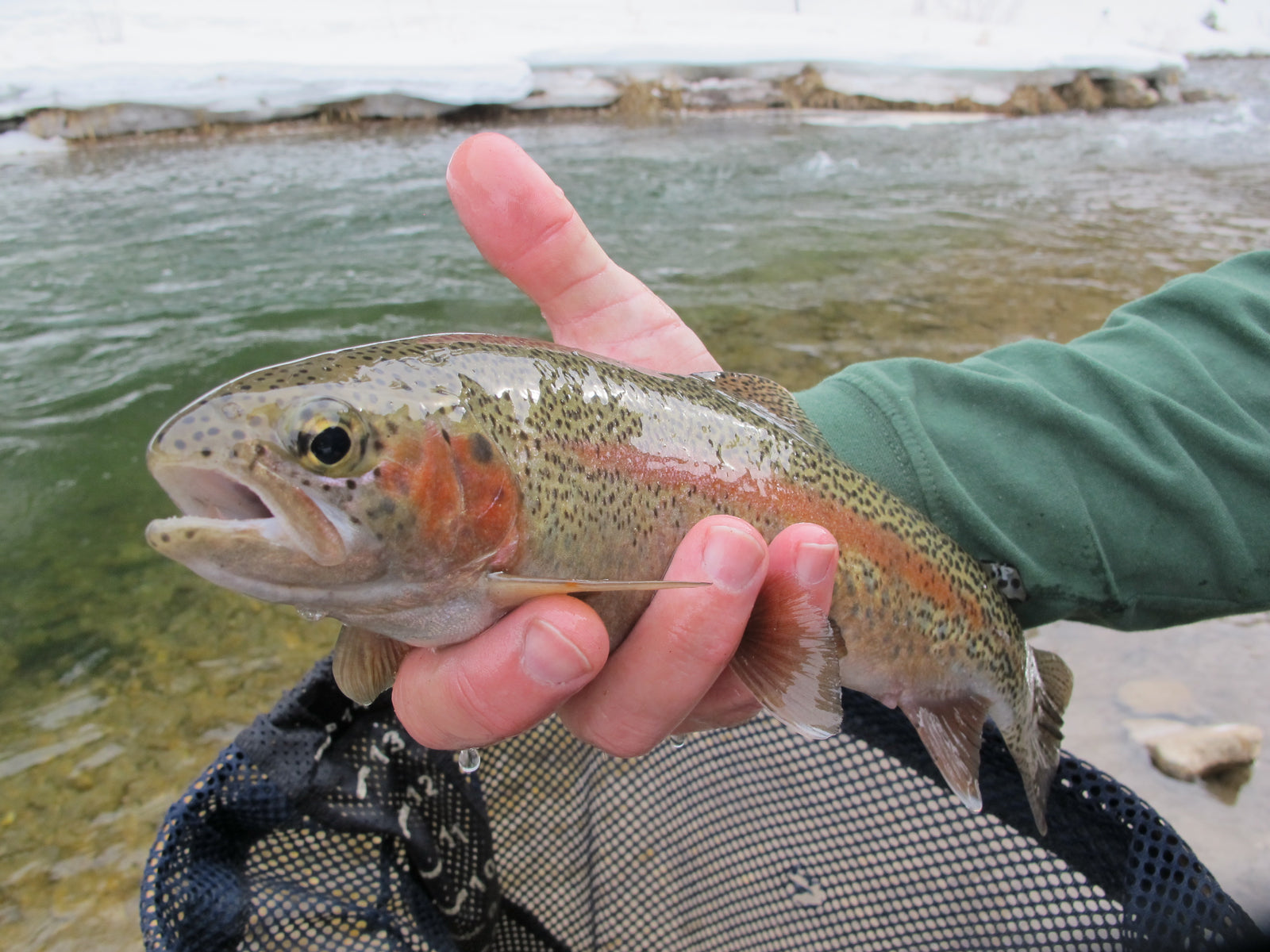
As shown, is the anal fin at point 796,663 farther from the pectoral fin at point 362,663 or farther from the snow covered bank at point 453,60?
the snow covered bank at point 453,60

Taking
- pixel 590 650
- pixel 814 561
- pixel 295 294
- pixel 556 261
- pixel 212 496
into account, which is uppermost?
pixel 556 261

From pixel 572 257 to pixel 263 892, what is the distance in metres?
1.76

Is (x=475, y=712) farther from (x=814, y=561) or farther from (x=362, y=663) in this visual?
(x=814, y=561)

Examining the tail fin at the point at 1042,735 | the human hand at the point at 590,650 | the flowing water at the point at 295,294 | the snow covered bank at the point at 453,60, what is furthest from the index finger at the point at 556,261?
the snow covered bank at the point at 453,60

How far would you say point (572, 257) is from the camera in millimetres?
2330

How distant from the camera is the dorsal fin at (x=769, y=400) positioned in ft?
6.66

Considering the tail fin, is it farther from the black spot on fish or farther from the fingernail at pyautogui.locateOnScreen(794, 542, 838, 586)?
the black spot on fish

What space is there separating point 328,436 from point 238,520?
20 centimetres

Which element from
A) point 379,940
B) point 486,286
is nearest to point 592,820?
point 379,940

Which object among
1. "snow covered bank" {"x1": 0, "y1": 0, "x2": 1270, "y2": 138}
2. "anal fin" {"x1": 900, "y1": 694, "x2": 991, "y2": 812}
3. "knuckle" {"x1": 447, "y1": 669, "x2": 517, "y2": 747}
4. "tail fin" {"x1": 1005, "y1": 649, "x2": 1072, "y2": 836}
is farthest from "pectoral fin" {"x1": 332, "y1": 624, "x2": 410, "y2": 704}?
"snow covered bank" {"x1": 0, "y1": 0, "x2": 1270, "y2": 138}

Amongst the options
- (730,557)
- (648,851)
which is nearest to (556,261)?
(730,557)

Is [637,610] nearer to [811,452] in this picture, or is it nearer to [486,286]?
[811,452]

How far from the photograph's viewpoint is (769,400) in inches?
82.0

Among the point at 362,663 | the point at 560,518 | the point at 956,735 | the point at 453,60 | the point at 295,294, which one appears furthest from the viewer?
the point at 453,60
